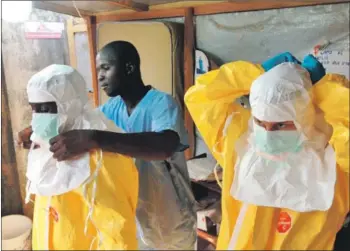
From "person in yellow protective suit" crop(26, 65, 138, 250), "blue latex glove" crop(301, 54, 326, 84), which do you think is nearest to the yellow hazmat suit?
"person in yellow protective suit" crop(26, 65, 138, 250)

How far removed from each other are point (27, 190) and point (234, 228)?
1.47 ft

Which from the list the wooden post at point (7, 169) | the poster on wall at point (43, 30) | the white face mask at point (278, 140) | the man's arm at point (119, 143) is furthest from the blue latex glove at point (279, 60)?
the wooden post at point (7, 169)

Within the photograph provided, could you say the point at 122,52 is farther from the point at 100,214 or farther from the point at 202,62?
the point at 100,214

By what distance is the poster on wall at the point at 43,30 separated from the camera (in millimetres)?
687

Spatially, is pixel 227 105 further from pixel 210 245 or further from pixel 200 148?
pixel 210 245

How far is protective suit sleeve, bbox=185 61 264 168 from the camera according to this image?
1.75ft

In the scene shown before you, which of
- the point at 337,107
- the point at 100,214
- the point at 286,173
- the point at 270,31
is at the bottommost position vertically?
the point at 100,214

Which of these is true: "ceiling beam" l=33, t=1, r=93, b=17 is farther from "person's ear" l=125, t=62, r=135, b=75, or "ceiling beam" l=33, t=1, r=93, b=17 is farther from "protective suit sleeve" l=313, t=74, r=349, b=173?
"protective suit sleeve" l=313, t=74, r=349, b=173

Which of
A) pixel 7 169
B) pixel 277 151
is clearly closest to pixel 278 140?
pixel 277 151

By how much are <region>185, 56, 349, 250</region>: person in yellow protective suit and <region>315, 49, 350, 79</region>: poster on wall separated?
8 cm

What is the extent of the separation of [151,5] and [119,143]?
0.28m

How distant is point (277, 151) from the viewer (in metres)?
0.51

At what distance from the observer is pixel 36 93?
61cm

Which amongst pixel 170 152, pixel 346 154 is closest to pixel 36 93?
pixel 170 152
